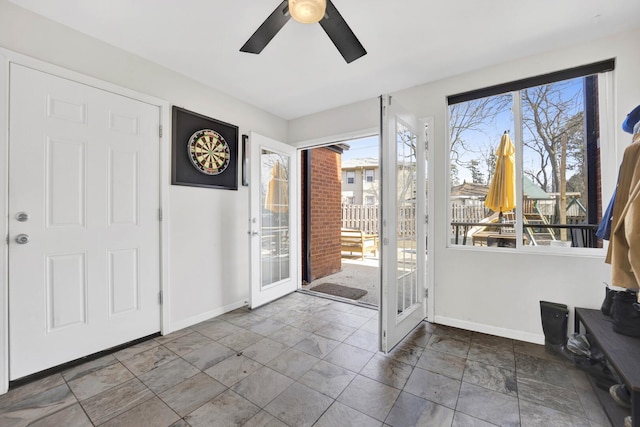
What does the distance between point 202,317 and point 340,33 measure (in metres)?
2.89

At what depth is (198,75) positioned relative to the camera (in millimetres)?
2730

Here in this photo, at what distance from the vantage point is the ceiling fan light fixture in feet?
4.65

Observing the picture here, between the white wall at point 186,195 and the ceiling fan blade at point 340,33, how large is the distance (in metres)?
1.80

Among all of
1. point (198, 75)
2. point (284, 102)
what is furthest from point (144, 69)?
point (284, 102)

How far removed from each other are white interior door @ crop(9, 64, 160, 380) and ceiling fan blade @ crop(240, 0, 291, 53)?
1.31m

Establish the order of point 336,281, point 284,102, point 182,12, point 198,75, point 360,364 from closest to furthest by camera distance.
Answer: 1. point 182,12
2. point 360,364
3. point 198,75
4. point 284,102
5. point 336,281

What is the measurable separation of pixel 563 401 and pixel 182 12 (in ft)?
11.7

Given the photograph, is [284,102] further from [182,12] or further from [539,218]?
[539,218]

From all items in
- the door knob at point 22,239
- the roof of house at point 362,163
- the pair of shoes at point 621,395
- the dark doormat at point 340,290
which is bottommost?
the dark doormat at point 340,290

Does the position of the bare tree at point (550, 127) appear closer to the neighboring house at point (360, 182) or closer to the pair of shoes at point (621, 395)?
the pair of shoes at point (621, 395)

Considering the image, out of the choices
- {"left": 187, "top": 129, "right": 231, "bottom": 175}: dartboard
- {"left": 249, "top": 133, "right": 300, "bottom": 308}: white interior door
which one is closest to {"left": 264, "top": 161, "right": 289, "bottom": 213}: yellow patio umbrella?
{"left": 249, "top": 133, "right": 300, "bottom": 308}: white interior door

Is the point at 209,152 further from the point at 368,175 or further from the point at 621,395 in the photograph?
the point at 368,175

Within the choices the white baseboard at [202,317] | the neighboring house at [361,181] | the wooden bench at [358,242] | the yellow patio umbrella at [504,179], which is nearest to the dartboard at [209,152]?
the white baseboard at [202,317]

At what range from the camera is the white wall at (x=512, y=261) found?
2.08m
